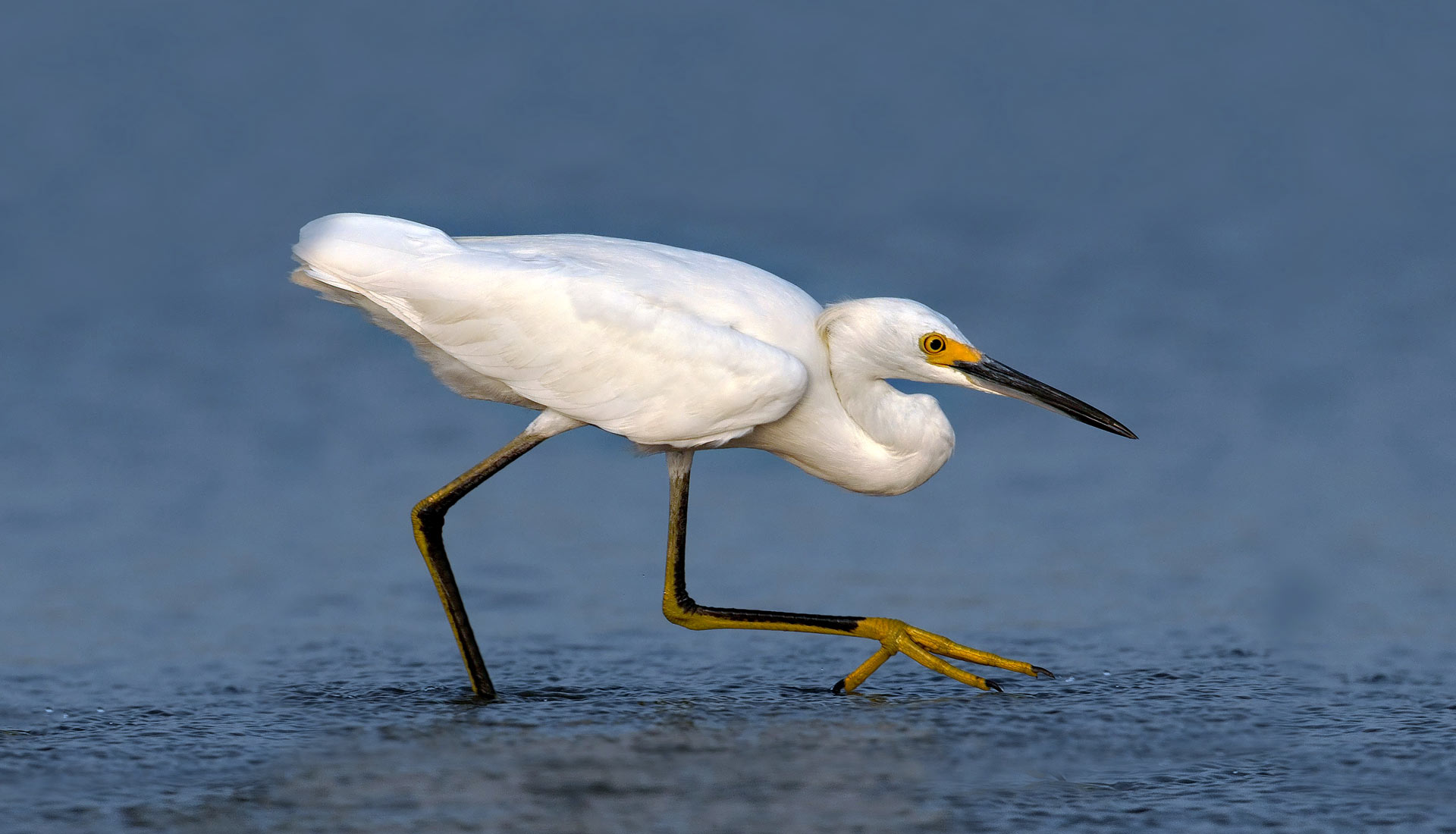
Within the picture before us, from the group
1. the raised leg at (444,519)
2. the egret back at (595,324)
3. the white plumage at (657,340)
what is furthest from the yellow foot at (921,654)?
the raised leg at (444,519)

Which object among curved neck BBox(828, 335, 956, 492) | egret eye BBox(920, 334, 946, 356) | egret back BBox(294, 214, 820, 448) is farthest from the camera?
curved neck BBox(828, 335, 956, 492)

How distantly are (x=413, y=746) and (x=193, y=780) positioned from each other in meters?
0.85

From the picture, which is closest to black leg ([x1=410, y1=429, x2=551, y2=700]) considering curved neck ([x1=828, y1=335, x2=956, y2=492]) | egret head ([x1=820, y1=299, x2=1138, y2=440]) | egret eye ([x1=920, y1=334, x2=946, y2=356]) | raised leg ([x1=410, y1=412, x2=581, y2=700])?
raised leg ([x1=410, y1=412, x2=581, y2=700])

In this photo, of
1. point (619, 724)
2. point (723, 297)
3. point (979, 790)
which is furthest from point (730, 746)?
point (723, 297)

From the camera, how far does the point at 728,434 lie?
Result: 24.6 ft

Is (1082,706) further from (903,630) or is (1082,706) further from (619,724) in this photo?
(619,724)

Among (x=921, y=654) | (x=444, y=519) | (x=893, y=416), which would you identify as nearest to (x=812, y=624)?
(x=921, y=654)

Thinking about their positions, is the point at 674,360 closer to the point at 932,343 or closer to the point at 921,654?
the point at 932,343

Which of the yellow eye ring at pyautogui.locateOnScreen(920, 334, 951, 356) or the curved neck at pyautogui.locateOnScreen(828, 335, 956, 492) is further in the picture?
the curved neck at pyautogui.locateOnScreen(828, 335, 956, 492)

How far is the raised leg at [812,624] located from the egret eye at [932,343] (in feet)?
3.98

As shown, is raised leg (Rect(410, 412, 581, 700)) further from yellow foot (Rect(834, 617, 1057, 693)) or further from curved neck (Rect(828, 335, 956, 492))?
yellow foot (Rect(834, 617, 1057, 693))

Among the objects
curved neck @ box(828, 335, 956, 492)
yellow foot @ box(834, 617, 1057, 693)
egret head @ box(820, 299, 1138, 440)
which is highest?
egret head @ box(820, 299, 1138, 440)

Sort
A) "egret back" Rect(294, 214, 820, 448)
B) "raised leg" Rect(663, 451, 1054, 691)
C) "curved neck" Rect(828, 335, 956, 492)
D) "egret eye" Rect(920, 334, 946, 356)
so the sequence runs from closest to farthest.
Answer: "egret back" Rect(294, 214, 820, 448)
"raised leg" Rect(663, 451, 1054, 691)
"egret eye" Rect(920, 334, 946, 356)
"curved neck" Rect(828, 335, 956, 492)

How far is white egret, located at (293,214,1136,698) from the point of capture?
739 centimetres
